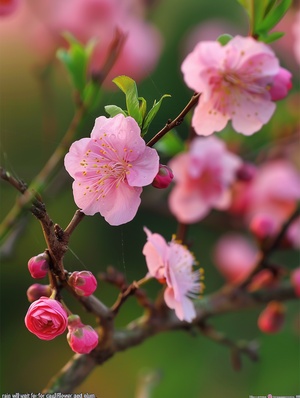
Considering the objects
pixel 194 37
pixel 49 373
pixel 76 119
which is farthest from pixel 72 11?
pixel 49 373

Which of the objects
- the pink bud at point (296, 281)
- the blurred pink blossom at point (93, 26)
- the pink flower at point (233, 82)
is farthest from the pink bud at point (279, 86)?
the blurred pink blossom at point (93, 26)

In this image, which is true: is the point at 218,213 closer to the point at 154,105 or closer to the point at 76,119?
the point at 76,119

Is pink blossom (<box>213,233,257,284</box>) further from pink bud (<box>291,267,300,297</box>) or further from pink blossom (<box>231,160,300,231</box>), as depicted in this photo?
pink bud (<box>291,267,300,297</box>)

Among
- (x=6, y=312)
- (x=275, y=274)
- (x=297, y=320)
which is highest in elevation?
(x=6, y=312)

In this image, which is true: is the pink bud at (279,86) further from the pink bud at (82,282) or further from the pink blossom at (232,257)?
the pink blossom at (232,257)

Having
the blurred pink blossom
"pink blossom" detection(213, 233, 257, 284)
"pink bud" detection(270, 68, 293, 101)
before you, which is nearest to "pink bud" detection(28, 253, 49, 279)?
"pink bud" detection(270, 68, 293, 101)

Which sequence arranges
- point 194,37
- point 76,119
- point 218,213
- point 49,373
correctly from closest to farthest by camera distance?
point 76,119, point 49,373, point 218,213, point 194,37

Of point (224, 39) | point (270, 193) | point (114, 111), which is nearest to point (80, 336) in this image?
point (114, 111)
